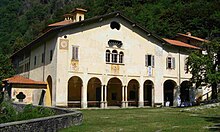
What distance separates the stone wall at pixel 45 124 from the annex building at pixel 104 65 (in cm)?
1411

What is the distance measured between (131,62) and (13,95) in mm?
12422

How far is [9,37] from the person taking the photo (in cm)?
9600

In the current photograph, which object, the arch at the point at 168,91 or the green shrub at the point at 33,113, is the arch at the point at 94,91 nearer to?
the arch at the point at 168,91

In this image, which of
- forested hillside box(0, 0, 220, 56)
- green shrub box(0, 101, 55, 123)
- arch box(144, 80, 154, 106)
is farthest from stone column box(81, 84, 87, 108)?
forested hillside box(0, 0, 220, 56)

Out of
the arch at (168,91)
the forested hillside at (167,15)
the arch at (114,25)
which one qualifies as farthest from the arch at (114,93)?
the forested hillside at (167,15)

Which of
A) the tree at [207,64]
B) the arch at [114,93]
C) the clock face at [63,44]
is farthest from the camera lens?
the arch at [114,93]

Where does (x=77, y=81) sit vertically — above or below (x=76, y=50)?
below

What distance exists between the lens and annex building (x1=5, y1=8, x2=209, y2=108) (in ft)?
98.3

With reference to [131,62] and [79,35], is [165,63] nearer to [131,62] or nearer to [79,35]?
[131,62]

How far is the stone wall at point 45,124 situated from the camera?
10633mm

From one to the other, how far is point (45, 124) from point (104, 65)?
64.5 ft

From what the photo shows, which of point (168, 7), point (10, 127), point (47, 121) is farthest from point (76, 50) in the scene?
point (168, 7)

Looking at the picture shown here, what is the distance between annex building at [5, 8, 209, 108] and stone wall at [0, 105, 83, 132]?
1411 centimetres

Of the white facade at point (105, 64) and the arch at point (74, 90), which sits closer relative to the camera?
the white facade at point (105, 64)
